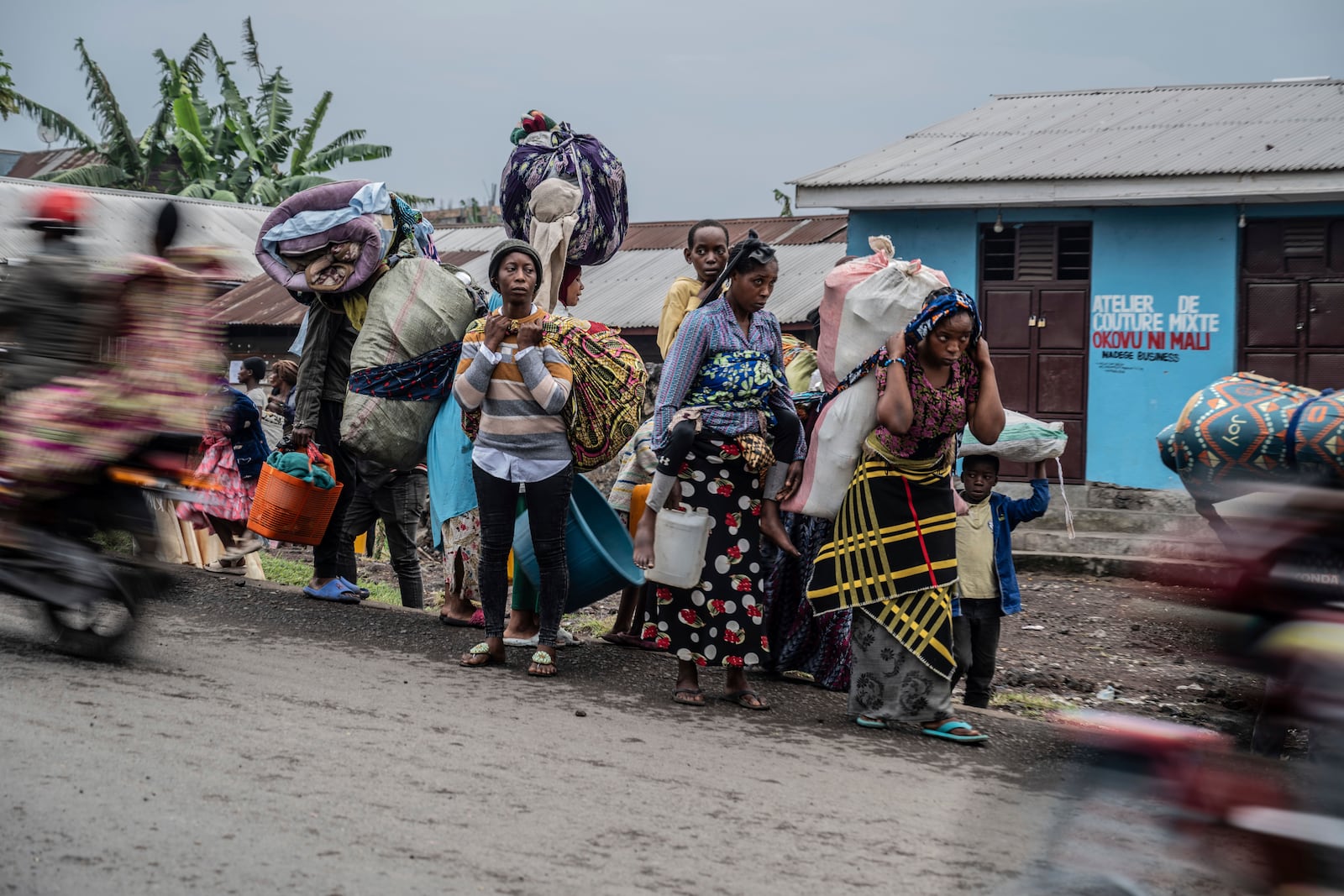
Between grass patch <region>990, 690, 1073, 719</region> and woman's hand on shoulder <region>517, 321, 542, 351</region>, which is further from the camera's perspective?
grass patch <region>990, 690, 1073, 719</region>

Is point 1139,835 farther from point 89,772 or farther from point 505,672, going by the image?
point 505,672

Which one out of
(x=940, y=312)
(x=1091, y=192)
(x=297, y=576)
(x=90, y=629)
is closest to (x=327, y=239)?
(x=90, y=629)

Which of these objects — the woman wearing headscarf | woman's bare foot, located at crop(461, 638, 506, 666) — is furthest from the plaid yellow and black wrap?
woman's bare foot, located at crop(461, 638, 506, 666)

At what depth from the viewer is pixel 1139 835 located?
9.46ft

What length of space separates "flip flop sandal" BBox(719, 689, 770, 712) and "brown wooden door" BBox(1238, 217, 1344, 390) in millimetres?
9138

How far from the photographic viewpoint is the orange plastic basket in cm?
770

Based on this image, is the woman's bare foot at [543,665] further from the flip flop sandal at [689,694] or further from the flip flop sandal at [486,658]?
the flip flop sandal at [689,694]

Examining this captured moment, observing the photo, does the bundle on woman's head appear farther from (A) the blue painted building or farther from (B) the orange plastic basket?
(A) the blue painted building

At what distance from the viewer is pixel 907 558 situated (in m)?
5.51

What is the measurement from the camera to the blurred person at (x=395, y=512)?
7.94 meters

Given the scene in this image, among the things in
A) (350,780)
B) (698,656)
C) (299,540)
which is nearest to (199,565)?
(299,540)

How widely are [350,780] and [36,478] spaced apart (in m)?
1.78

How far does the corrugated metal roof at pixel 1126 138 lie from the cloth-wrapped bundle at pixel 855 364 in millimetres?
8377

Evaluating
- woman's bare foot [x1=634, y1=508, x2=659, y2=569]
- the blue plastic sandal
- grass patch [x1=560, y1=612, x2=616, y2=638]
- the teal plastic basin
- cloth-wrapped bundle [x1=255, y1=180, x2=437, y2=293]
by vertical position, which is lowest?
grass patch [x1=560, y1=612, x2=616, y2=638]
